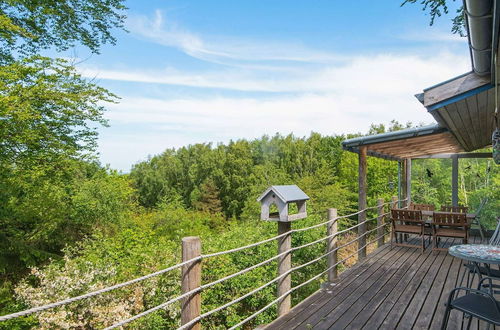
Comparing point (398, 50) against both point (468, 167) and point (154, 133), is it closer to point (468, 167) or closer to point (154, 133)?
point (468, 167)

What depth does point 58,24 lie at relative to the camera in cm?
920

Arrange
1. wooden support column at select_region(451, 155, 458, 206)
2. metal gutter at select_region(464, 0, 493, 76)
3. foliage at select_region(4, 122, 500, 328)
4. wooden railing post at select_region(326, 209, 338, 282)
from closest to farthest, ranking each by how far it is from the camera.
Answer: metal gutter at select_region(464, 0, 493, 76) < wooden railing post at select_region(326, 209, 338, 282) < foliage at select_region(4, 122, 500, 328) < wooden support column at select_region(451, 155, 458, 206)

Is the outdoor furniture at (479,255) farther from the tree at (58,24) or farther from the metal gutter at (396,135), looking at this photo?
the tree at (58,24)

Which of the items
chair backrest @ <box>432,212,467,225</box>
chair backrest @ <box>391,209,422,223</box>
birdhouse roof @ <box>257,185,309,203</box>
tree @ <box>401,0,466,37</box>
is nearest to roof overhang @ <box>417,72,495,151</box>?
tree @ <box>401,0,466,37</box>

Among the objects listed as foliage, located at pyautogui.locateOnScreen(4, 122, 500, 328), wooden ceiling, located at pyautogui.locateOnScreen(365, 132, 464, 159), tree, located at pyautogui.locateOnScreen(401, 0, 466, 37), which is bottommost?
foliage, located at pyautogui.locateOnScreen(4, 122, 500, 328)

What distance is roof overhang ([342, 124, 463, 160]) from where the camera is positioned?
18.4ft

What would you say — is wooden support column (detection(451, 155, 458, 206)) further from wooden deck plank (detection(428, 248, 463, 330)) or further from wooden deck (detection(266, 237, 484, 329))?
wooden deck (detection(266, 237, 484, 329))

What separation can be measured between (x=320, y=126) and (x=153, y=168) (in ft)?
55.9

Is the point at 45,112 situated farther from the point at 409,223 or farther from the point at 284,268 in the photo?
the point at 409,223

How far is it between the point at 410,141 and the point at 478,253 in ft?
14.0

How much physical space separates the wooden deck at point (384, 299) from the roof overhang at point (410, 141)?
2.12 meters

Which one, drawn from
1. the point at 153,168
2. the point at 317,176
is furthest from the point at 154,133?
the point at 317,176

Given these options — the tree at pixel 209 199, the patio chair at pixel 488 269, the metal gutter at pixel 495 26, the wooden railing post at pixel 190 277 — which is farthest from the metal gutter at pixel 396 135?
the tree at pixel 209 199

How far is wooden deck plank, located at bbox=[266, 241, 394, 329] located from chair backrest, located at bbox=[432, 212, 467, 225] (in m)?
1.43
